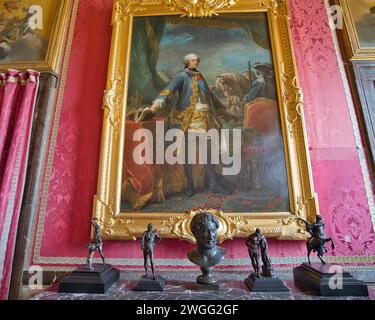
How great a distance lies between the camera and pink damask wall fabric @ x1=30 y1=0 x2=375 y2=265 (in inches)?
128

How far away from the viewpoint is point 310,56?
13.0 feet

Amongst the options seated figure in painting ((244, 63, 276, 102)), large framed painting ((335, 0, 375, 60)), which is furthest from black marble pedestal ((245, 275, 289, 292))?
large framed painting ((335, 0, 375, 60))

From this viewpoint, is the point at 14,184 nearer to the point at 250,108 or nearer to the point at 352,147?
the point at 250,108

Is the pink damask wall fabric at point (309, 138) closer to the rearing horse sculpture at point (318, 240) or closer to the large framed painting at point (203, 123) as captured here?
the large framed painting at point (203, 123)

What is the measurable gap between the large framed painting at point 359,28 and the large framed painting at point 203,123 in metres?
0.86

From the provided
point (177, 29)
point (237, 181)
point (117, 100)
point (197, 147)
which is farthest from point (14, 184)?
point (177, 29)

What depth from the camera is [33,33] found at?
427 cm

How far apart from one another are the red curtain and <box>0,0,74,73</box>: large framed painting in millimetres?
297

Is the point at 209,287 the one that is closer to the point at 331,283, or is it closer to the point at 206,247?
the point at 206,247

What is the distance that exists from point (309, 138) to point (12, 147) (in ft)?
12.1

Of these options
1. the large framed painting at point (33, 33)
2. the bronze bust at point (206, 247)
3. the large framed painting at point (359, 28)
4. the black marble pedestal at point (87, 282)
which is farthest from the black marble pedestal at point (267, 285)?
the large framed painting at point (33, 33)

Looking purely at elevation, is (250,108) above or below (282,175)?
above
